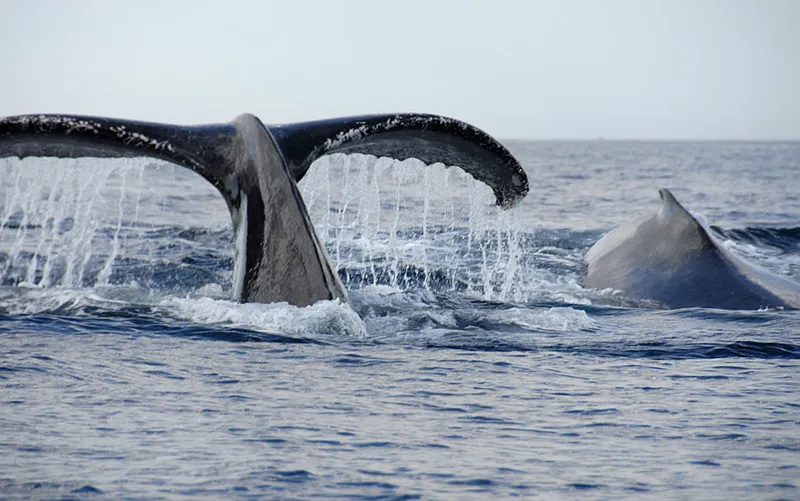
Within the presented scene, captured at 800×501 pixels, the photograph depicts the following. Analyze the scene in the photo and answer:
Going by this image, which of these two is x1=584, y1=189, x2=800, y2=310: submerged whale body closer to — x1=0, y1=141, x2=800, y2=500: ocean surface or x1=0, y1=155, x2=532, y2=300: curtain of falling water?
x1=0, y1=141, x2=800, y2=500: ocean surface

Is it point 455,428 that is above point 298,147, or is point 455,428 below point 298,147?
below

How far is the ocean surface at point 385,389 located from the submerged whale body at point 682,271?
0.96ft

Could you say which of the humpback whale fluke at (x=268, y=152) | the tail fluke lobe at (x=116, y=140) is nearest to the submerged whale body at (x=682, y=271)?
the humpback whale fluke at (x=268, y=152)

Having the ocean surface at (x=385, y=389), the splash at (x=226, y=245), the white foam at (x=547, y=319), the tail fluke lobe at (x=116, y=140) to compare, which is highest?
the tail fluke lobe at (x=116, y=140)

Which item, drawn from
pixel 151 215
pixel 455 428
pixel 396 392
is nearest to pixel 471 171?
pixel 396 392

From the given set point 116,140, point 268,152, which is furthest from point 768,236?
point 116,140

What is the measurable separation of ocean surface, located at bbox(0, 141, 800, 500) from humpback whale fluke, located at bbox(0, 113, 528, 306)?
0.46ft

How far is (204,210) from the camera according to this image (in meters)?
21.8

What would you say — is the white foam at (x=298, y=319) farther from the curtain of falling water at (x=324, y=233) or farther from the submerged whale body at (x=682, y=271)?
the submerged whale body at (x=682, y=271)

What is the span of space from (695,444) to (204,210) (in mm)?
17902

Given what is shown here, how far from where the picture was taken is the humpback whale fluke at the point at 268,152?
6586 mm

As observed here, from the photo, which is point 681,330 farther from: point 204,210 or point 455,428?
point 204,210

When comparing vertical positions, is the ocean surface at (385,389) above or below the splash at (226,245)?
below

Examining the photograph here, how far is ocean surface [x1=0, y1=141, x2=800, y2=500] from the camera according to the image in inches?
165
